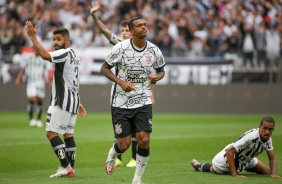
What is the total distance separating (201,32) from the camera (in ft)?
78.6

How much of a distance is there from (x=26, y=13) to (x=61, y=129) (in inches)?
773

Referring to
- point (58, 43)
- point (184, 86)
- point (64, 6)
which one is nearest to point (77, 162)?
point (58, 43)

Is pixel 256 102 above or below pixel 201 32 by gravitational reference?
below

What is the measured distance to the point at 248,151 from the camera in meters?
7.79

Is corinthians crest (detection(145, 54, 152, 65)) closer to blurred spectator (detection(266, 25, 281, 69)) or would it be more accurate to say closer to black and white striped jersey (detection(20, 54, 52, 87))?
black and white striped jersey (detection(20, 54, 52, 87))

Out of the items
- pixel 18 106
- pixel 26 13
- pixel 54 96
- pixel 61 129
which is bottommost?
pixel 18 106

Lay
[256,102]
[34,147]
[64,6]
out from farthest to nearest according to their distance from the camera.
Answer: [64,6], [256,102], [34,147]

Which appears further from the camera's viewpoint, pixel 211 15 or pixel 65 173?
pixel 211 15

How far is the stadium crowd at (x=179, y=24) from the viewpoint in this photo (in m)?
22.9

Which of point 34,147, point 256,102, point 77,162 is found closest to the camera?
point 77,162

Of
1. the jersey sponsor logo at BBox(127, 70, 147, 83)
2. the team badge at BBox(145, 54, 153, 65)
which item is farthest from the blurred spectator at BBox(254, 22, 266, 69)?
the jersey sponsor logo at BBox(127, 70, 147, 83)

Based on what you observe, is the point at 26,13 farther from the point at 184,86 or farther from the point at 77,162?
the point at 77,162

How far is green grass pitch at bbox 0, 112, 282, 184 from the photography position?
25.2 feet

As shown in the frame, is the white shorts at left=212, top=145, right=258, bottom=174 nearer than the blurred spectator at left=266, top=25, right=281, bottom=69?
Yes
